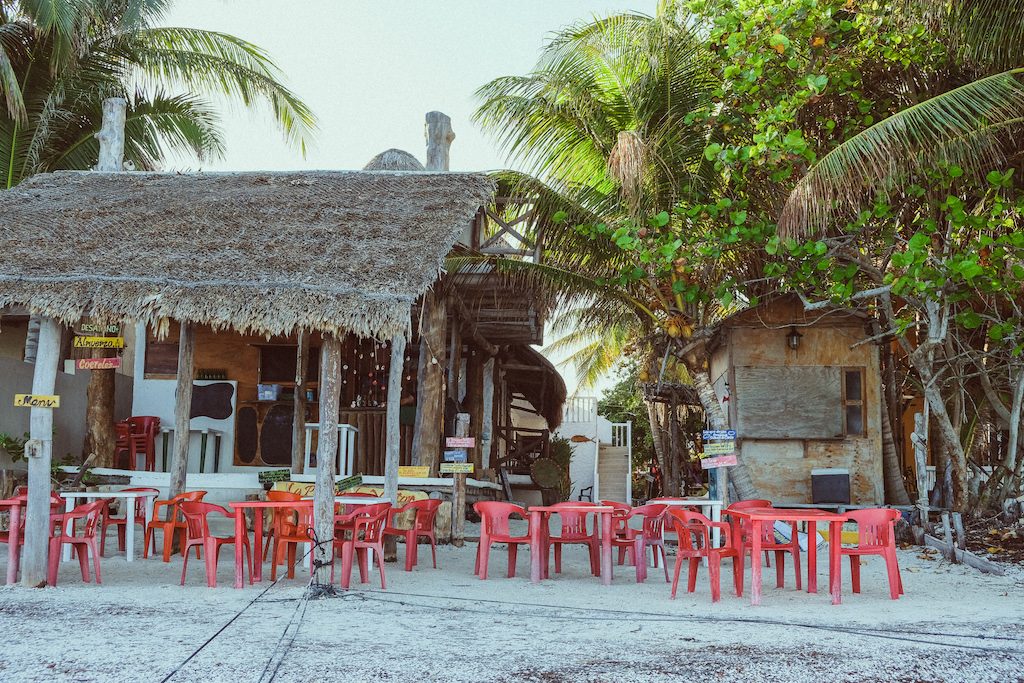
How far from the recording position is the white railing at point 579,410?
23000 millimetres

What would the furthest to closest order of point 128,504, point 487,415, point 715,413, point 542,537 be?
point 487,415 < point 715,413 < point 128,504 < point 542,537

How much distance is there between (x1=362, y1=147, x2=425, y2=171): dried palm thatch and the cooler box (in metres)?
6.20

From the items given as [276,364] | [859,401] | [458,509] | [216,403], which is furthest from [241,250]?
[859,401]

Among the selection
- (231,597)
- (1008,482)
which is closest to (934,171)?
(1008,482)

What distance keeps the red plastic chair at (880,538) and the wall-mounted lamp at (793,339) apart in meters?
5.95

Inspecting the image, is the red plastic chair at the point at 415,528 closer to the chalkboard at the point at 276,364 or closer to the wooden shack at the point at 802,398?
the wooden shack at the point at 802,398

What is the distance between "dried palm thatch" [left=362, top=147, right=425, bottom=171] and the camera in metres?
12.8

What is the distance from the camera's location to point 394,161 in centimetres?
1284

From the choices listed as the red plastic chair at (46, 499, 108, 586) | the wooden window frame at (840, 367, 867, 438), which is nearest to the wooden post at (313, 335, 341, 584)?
the red plastic chair at (46, 499, 108, 586)

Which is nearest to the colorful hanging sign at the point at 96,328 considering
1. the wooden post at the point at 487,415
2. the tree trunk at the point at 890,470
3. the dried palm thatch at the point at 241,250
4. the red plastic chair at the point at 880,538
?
the dried palm thatch at the point at 241,250

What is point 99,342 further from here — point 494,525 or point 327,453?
point 494,525

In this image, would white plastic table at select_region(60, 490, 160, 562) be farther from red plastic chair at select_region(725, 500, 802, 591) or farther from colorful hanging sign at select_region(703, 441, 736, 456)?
colorful hanging sign at select_region(703, 441, 736, 456)

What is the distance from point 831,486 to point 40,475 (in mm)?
8941

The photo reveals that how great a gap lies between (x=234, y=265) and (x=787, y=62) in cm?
648
